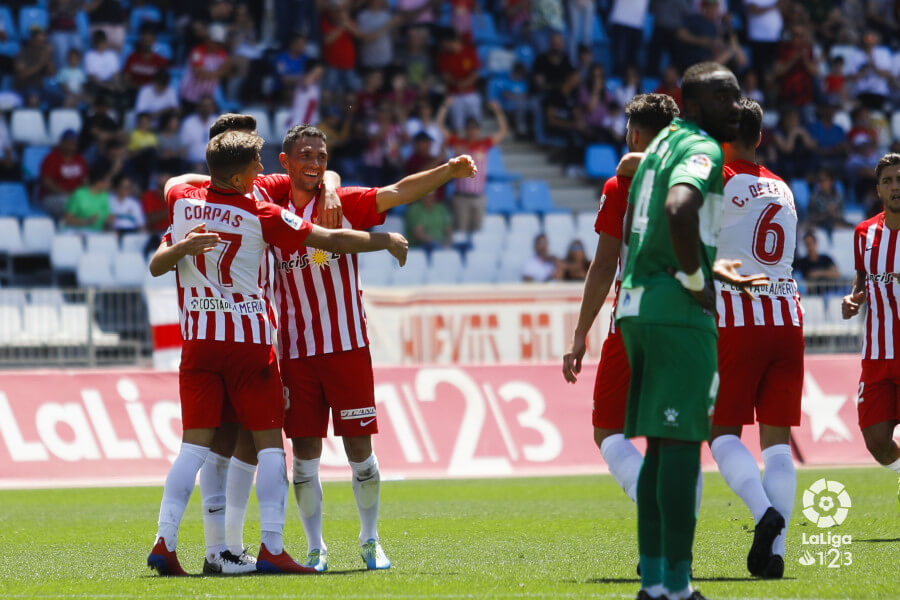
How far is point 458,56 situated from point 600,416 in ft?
49.8

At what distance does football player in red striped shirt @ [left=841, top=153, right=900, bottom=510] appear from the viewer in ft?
26.4

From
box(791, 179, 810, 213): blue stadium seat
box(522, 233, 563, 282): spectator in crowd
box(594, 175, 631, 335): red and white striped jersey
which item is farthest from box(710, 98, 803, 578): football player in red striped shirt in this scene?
box(791, 179, 810, 213): blue stadium seat

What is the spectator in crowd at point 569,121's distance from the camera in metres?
21.1

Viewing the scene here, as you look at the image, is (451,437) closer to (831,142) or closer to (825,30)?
(831,142)

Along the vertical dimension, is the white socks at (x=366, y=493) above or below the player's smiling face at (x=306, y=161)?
below

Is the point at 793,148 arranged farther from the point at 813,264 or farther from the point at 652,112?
the point at 652,112

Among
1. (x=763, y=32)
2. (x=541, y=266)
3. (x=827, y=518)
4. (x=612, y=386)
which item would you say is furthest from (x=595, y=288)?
(x=763, y=32)

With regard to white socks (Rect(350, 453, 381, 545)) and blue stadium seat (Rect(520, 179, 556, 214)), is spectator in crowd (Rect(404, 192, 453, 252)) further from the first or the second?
white socks (Rect(350, 453, 381, 545))

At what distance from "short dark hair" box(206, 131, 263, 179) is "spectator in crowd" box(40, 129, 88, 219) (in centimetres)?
1165

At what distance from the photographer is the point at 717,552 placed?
22.6 feet

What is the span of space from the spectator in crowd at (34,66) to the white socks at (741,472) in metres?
14.8

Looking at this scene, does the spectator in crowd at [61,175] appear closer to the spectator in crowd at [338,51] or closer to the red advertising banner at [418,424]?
the spectator in crowd at [338,51]

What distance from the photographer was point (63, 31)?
19.0 m

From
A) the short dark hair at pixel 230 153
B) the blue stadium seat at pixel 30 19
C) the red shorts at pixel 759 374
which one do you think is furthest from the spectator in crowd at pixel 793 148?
the short dark hair at pixel 230 153
